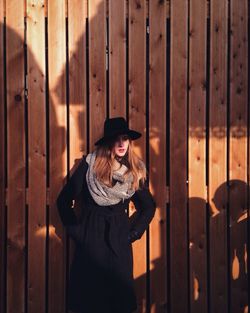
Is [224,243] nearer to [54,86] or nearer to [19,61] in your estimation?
[54,86]

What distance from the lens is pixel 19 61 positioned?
3.78 meters

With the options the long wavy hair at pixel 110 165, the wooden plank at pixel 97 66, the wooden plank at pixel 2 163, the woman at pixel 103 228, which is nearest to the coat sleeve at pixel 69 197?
the woman at pixel 103 228

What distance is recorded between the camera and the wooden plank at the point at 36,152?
3781 mm

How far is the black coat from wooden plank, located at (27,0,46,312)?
1.38 ft

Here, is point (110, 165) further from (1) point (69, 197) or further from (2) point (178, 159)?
(2) point (178, 159)

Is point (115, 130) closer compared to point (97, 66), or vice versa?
point (115, 130)

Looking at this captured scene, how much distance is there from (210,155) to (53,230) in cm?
175

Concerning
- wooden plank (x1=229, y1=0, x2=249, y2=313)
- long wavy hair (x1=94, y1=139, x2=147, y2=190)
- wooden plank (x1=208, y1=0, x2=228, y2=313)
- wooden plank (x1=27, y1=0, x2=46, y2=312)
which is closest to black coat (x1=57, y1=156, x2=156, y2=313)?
long wavy hair (x1=94, y1=139, x2=147, y2=190)

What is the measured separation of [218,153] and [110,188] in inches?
49.3

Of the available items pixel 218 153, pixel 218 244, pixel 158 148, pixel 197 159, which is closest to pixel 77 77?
pixel 158 148

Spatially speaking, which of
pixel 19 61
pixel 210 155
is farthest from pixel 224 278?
A: pixel 19 61

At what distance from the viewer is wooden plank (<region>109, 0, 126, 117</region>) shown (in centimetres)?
379

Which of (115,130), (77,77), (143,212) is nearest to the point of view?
(115,130)

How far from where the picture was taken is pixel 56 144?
3799 mm
